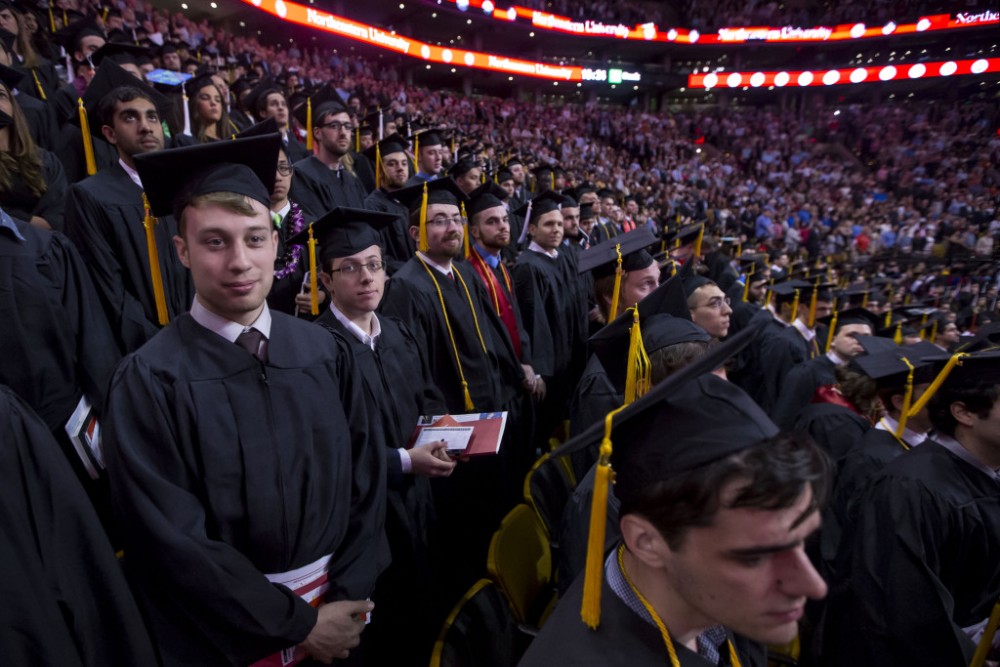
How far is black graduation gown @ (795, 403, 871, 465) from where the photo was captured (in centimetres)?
318

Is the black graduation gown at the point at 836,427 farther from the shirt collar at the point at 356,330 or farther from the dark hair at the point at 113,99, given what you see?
the dark hair at the point at 113,99

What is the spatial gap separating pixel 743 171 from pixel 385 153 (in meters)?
26.8

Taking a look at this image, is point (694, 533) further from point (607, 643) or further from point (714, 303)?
point (714, 303)

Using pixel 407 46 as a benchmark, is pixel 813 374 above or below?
below

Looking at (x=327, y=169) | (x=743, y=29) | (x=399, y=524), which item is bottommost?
(x=399, y=524)

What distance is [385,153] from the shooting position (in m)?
5.41

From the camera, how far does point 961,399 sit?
7.54 feet

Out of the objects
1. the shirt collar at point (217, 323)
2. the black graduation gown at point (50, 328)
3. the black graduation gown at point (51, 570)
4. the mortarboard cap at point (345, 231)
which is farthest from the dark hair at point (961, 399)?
the black graduation gown at point (50, 328)

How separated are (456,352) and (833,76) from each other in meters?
34.1

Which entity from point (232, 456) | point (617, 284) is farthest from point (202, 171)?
point (617, 284)

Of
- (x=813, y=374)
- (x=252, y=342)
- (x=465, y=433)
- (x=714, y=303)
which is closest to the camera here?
(x=252, y=342)

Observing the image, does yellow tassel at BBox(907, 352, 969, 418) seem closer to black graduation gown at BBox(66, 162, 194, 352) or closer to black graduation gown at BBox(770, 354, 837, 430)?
black graduation gown at BBox(770, 354, 837, 430)

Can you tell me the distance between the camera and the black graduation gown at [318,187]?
4.61m

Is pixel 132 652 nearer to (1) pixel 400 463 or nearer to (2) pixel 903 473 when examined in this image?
(1) pixel 400 463
